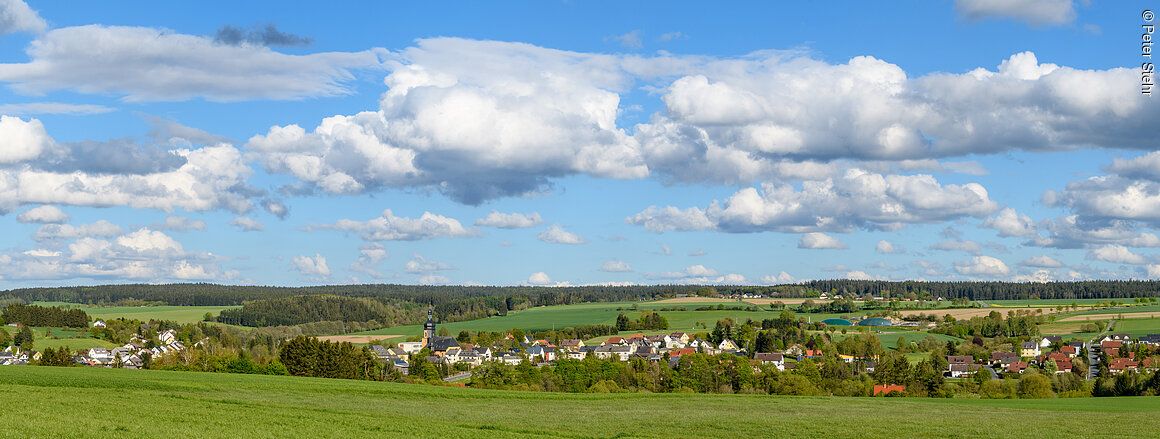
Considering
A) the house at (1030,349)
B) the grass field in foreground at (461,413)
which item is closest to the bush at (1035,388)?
the grass field in foreground at (461,413)

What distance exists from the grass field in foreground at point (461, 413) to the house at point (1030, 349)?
307 ft

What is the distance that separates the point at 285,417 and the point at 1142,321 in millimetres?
173969

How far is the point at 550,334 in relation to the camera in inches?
7092

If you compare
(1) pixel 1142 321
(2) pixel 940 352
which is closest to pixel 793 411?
(2) pixel 940 352

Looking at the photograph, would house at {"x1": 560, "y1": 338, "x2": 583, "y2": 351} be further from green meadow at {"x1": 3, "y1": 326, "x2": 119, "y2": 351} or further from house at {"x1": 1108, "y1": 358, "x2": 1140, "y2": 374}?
house at {"x1": 1108, "y1": 358, "x2": 1140, "y2": 374}

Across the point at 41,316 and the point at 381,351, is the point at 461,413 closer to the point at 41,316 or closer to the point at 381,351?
the point at 381,351

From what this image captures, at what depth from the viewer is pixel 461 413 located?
3619cm

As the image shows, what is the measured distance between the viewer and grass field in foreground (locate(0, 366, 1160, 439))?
26.0 metres

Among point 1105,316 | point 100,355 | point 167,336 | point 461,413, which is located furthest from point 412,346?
point 461,413

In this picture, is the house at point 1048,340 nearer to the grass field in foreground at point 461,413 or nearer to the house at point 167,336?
the grass field in foreground at point 461,413

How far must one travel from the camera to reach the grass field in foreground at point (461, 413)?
1024 inches

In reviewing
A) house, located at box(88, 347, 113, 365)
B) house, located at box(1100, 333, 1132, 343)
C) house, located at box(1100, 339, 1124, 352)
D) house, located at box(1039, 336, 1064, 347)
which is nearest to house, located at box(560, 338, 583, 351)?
house, located at box(88, 347, 113, 365)

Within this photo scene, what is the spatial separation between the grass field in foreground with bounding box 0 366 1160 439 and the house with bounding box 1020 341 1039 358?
93653mm

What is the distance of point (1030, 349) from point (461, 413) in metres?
130
